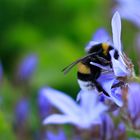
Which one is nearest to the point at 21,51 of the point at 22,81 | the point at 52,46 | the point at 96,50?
the point at 52,46

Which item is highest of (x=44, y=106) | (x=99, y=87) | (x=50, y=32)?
(x=99, y=87)

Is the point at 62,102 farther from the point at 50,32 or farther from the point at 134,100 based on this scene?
the point at 50,32

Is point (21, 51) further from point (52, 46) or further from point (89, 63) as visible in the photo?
point (89, 63)

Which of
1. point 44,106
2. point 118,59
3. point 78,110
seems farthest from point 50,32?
point 118,59

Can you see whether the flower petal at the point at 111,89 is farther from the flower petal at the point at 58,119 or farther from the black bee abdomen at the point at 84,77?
the flower petal at the point at 58,119

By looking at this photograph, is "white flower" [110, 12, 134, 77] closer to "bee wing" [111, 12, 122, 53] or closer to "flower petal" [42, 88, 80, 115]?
"bee wing" [111, 12, 122, 53]

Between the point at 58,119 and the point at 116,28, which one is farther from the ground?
the point at 116,28
